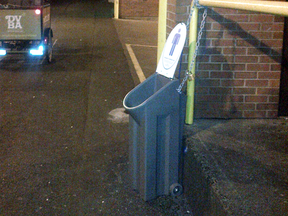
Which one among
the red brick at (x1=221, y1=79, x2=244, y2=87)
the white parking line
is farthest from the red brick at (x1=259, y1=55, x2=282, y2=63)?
the white parking line

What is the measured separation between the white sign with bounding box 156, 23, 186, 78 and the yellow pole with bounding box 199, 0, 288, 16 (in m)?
0.40

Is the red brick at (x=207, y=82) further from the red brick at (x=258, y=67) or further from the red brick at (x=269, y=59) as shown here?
the red brick at (x=269, y=59)

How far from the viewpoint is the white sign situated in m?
4.11

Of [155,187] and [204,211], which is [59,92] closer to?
[155,187]

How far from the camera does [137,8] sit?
2525 centimetres

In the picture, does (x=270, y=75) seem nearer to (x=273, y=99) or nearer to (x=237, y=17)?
(x=273, y=99)

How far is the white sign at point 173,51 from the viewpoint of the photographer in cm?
411

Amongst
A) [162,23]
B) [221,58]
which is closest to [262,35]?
[221,58]

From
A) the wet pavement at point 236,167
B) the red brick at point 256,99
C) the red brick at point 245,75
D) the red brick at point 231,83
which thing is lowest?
the wet pavement at point 236,167

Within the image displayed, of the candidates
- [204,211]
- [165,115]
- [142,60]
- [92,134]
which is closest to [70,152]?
[92,134]

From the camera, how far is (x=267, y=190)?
3.45m

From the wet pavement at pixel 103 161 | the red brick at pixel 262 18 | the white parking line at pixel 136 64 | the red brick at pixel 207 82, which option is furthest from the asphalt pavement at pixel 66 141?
the red brick at pixel 262 18

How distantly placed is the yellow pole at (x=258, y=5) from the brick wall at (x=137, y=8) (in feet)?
71.7

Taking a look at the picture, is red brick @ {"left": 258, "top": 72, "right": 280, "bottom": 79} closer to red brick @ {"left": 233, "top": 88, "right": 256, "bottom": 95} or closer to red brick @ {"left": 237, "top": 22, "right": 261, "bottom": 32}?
red brick @ {"left": 233, "top": 88, "right": 256, "bottom": 95}
